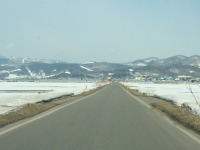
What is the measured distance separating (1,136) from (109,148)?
368cm

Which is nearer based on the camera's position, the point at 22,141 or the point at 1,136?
the point at 22,141

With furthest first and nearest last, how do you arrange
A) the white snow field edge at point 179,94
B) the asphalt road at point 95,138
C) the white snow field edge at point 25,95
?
the white snow field edge at point 25,95
the white snow field edge at point 179,94
the asphalt road at point 95,138

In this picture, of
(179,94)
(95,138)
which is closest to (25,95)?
(179,94)

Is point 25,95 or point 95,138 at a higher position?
point 25,95

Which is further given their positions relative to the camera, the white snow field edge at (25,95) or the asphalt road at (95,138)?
the white snow field edge at (25,95)

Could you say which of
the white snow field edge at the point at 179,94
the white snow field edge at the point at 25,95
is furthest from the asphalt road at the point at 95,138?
the white snow field edge at the point at 25,95

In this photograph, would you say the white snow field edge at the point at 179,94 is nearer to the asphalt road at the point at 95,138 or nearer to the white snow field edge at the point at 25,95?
the asphalt road at the point at 95,138

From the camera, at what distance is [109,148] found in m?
8.18

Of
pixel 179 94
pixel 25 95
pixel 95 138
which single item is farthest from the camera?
pixel 179 94

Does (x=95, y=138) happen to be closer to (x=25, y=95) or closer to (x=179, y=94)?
(x=25, y=95)

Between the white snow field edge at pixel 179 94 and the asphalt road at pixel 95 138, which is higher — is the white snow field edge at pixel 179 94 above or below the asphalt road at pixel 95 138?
above

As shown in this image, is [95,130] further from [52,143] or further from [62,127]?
[52,143]

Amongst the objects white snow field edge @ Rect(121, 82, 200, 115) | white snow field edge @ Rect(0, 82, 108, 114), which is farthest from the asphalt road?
white snow field edge @ Rect(0, 82, 108, 114)

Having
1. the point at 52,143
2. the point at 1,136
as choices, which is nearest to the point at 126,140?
the point at 52,143
